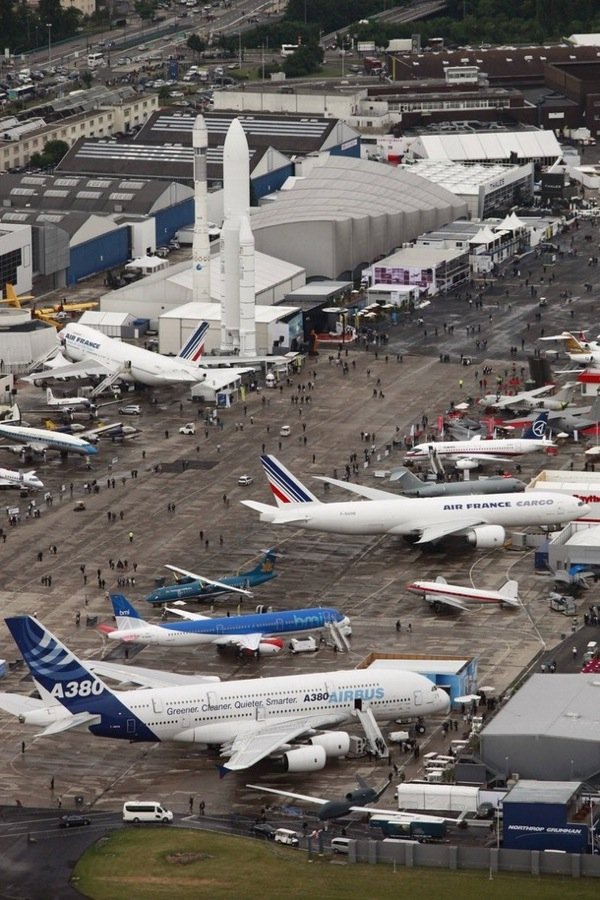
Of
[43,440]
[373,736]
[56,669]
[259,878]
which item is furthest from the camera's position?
[43,440]

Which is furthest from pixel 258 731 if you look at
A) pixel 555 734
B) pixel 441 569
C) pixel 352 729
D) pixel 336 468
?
pixel 336 468

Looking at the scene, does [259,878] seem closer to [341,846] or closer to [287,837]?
[287,837]

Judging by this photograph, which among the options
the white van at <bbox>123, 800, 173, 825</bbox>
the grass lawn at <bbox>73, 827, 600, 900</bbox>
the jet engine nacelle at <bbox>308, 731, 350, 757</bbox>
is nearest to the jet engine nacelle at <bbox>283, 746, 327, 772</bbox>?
the jet engine nacelle at <bbox>308, 731, 350, 757</bbox>

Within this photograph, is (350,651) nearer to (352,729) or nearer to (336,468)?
(352,729)

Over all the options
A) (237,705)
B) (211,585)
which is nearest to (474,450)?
(211,585)

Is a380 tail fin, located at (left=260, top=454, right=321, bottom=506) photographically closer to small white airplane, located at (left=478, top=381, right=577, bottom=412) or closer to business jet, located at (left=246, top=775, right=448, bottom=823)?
business jet, located at (left=246, top=775, right=448, bottom=823)

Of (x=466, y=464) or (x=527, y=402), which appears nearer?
(x=466, y=464)
